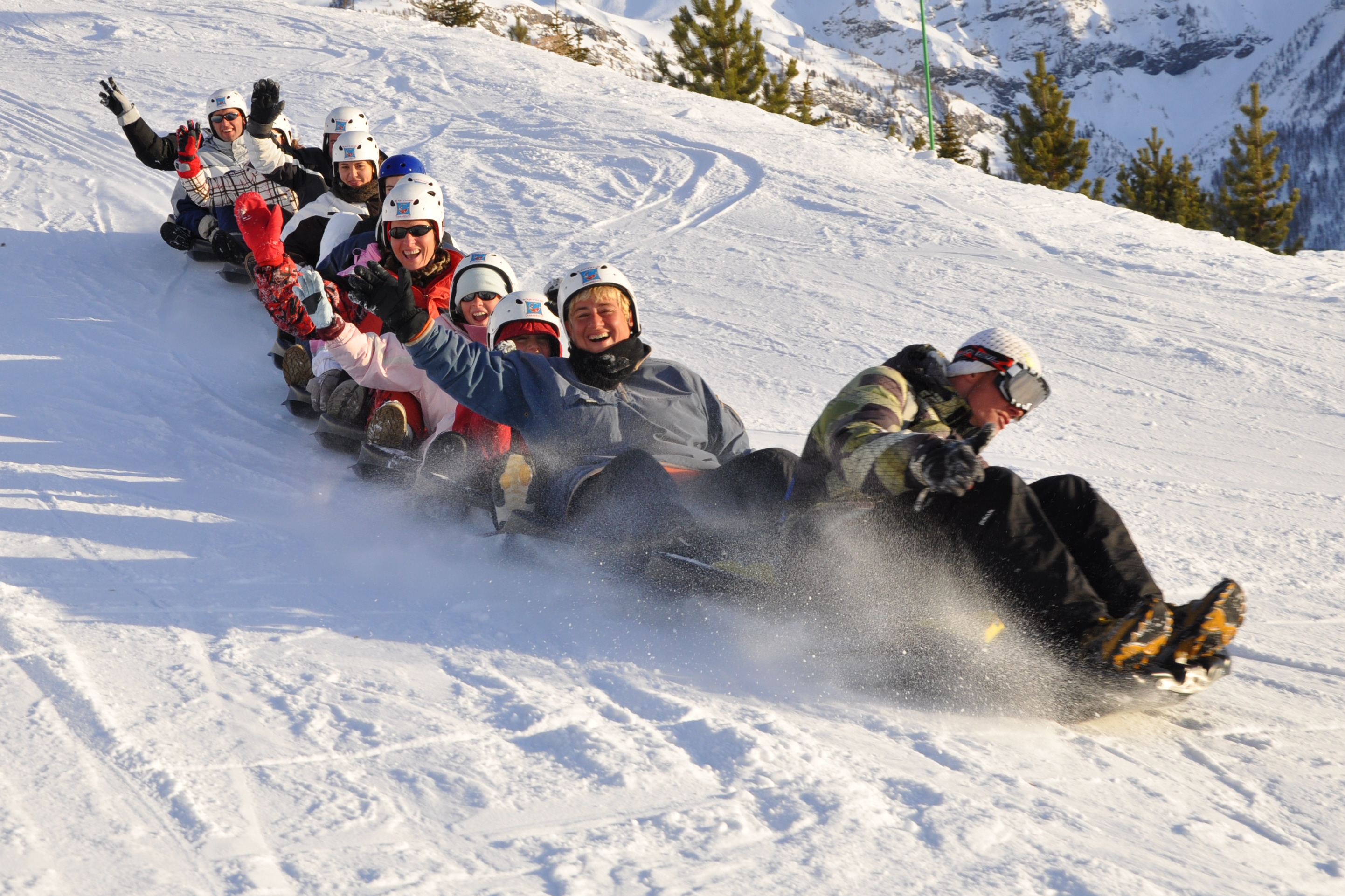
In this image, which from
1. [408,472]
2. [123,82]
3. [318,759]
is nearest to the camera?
[318,759]

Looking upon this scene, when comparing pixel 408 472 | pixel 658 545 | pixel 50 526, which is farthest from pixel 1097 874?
pixel 50 526

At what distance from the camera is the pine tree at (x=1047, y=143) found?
2233 centimetres

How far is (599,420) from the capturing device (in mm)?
3596

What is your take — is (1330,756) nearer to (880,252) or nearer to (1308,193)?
(880,252)

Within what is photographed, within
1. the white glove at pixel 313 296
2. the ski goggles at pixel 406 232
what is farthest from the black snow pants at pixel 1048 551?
the ski goggles at pixel 406 232

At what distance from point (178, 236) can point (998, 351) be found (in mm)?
5637

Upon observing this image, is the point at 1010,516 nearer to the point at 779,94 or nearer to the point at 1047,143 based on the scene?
the point at 1047,143

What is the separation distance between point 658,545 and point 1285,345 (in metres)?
4.93

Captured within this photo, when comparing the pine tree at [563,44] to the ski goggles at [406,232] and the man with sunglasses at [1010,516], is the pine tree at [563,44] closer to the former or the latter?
the ski goggles at [406,232]

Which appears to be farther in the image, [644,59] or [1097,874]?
[644,59]

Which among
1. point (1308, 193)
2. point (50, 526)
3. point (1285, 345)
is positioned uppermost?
point (1308, 193)

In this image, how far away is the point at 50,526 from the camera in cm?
371

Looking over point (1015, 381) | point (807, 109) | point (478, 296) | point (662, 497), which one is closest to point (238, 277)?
point (478, 296)

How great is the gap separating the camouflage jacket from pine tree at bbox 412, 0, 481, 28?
23.2m
